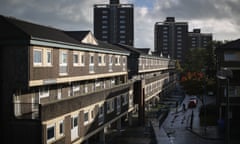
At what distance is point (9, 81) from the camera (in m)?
17.4

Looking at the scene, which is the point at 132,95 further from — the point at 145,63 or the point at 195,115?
the point at 145,63

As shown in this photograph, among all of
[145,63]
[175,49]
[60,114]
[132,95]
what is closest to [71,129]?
[60,114]

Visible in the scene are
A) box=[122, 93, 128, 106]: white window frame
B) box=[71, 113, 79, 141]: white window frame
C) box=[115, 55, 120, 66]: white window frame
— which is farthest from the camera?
box=[115, 55, 120, 66]: white window frame

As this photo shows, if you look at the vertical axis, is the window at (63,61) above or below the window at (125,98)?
above

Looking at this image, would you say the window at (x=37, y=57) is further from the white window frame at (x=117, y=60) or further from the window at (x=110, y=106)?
the white window frame at (x=117, y=60)

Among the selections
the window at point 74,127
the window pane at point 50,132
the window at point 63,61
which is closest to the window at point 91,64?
the window at point 63,61

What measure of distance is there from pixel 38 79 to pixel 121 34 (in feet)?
361

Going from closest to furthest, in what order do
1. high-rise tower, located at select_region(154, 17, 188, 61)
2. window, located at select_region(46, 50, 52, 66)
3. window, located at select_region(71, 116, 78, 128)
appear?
window, located at select_region(46, 50, 52, 66) → window, located at select_region(71, 116, 78, 128) → high-rise tower, located at select_region(154, 17, 188, 61)

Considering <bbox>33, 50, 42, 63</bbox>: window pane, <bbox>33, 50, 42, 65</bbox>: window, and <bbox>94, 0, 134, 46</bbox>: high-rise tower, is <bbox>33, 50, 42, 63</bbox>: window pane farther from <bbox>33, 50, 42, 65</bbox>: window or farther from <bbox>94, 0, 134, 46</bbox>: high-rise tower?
<bbox>94, 0, 134, 46</bbox>: high-rise tower

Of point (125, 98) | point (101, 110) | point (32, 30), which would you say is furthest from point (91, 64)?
point (125, 98)

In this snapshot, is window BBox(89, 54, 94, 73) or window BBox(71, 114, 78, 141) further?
window BBox(89, 54, 94, 73)

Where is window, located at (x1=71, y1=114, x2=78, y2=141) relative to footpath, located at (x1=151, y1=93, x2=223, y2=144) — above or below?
above

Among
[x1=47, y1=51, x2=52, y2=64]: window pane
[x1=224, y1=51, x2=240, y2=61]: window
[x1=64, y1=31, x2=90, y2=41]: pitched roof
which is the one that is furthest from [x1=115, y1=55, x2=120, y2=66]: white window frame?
[x1=47, y1=51, x2=52, y2=64]: window pane

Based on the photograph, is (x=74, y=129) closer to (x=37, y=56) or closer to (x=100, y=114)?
(x=37, y=56)
